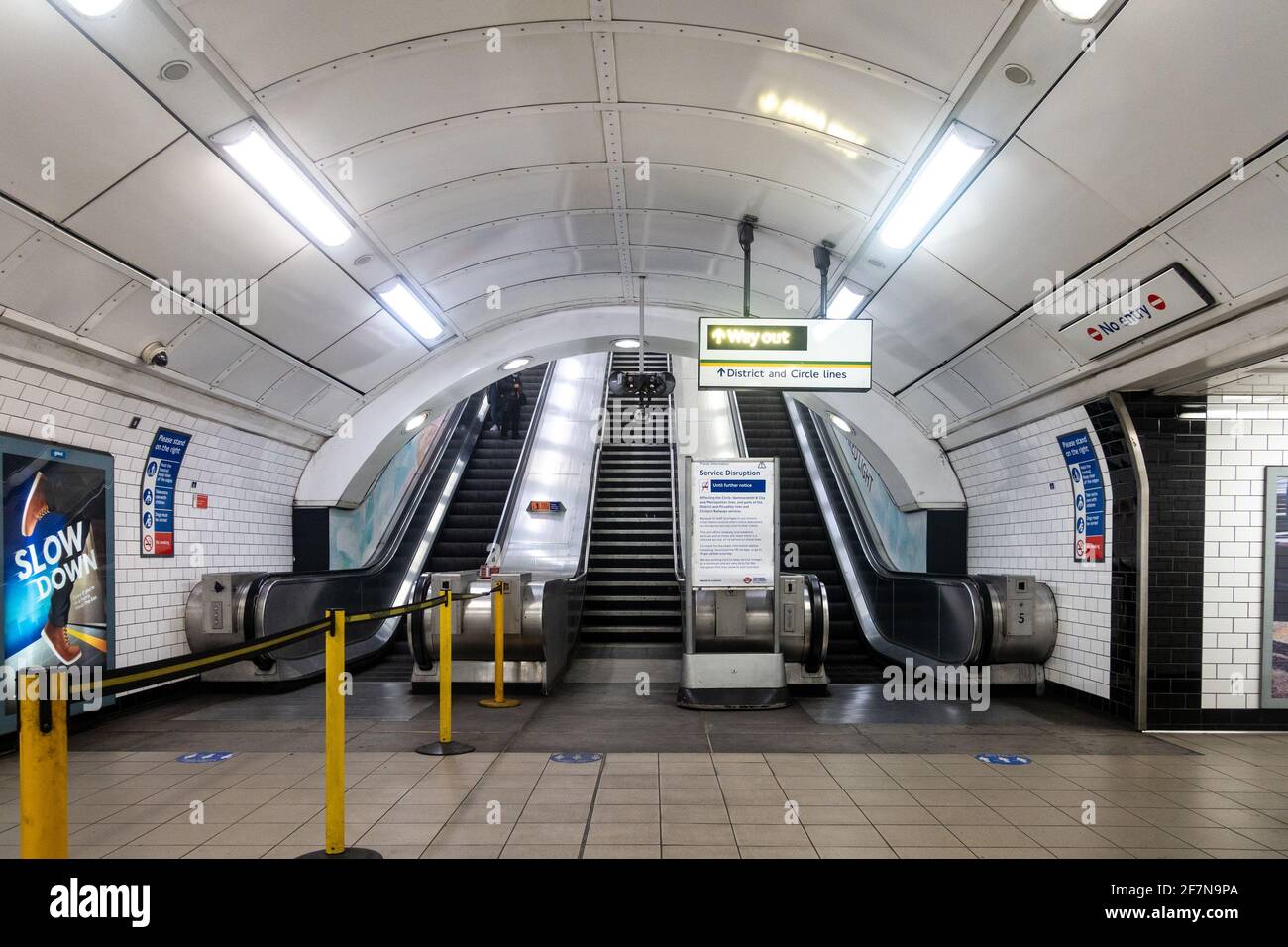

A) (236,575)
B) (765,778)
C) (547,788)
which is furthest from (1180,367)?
(236,575)

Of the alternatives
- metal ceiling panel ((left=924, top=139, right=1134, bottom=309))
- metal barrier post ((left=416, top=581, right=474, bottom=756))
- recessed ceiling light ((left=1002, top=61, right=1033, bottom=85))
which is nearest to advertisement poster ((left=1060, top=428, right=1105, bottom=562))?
metal ceiling panel ((left=924, top=139, right=1134, bottom=309))

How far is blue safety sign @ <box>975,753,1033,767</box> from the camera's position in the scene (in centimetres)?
537

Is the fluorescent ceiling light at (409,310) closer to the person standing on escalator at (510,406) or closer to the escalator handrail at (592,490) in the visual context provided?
the escalator handrail at (592,490)

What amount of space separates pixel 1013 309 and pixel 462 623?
5.21 meters

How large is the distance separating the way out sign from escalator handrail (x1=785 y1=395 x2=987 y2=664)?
2411 millimetres

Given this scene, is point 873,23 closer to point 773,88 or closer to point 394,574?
point 773,88

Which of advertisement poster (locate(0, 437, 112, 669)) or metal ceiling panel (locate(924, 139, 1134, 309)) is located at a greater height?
metal ceiling panel (locate(924, 139, 1134, 309))

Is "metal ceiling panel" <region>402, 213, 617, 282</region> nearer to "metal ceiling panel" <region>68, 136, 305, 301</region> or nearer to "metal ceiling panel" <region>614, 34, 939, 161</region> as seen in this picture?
"metal ceiling panel" <region>68, 136, 305, 301</region>

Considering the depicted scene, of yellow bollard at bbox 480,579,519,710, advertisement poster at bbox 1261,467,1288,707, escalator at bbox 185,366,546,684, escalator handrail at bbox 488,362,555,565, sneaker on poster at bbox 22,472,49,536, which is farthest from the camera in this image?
escalator handrail at bbox 488,362,555,565

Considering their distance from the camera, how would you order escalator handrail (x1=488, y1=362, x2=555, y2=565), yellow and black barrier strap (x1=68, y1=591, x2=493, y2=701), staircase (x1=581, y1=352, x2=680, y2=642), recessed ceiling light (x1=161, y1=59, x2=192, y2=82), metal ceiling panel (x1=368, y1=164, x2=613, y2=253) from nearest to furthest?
yellow and black barrier strap (x1=68, y1=591, x2=493, y2=701)
recessed ceiling light (x1=161, y1=59, x2=192, y2=82)
metal ceiling panel (x1=368, y1=164, x2=613, y2=253)
staircase (x1=581, y1=352, x2=680, y2=642)
escalator handrail (x1=488, y1=362, x2=555, y2=565)

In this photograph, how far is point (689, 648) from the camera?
24.1 ft

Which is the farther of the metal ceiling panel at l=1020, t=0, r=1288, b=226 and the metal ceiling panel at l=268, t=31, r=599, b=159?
the metal ceiling panel at l=268, t=31, r=599, b=159

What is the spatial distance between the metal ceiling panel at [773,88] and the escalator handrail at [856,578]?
4199 mm

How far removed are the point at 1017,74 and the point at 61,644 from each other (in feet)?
21.9
